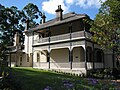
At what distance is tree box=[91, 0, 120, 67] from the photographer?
17.3 meters

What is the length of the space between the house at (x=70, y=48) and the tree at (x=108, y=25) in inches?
122

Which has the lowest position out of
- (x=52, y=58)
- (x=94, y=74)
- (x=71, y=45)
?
(x=94, y=74)

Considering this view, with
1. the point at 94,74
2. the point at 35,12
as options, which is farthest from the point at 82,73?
the point at 35,12

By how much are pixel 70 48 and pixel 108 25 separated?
22.2 ft

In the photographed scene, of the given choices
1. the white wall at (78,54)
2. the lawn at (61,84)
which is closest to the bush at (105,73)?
the white wall at (78,54)

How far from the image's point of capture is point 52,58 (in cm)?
2911

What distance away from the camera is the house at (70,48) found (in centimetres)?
2294

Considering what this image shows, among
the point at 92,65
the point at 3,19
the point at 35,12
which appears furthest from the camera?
the point at 35,12

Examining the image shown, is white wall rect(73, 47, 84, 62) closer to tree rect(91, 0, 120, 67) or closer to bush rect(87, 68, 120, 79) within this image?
bush rect(87, 68, 120, 79)

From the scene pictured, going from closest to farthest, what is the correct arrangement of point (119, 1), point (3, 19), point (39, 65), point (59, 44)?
point (119, 1) → point (59, 44) → point (39, 65) → point (3, 19)

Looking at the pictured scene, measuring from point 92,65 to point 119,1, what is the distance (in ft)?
31.9

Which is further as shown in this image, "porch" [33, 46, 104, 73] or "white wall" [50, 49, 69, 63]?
"white wall" [50, 49, 69, 63]

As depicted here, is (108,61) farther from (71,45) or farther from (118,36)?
(118,36)

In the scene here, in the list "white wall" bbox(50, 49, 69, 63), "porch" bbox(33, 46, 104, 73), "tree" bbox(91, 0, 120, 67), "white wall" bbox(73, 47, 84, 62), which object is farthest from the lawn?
"white wall" bbox(50, 49, 69, 63)
